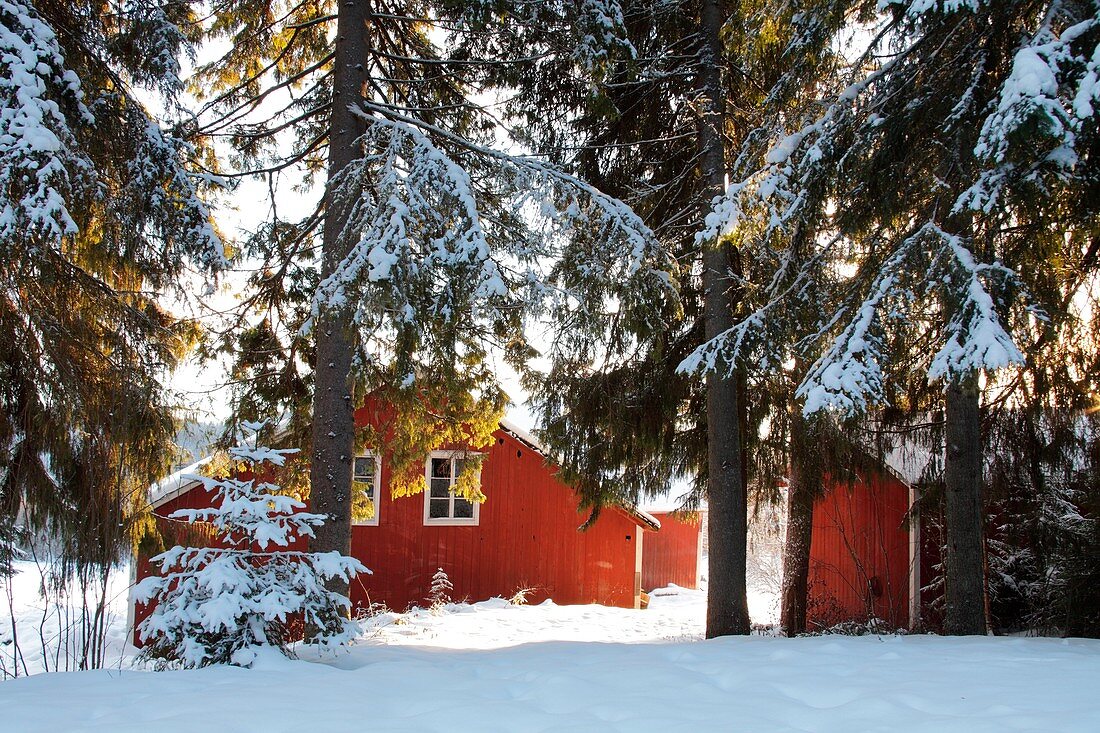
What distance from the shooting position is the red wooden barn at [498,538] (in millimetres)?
14742

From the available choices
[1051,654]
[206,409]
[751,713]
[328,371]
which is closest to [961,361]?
[1051,654]

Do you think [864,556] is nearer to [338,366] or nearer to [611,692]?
[338,366]

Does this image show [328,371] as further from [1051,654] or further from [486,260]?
[1051,654]

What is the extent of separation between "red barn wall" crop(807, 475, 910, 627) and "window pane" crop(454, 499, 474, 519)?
6.77 metres

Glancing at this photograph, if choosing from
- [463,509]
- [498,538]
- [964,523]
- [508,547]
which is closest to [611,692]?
[964,523]

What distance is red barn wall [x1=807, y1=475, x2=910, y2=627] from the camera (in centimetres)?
1284

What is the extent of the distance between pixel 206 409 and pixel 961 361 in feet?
21.0

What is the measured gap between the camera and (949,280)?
5.29 metres

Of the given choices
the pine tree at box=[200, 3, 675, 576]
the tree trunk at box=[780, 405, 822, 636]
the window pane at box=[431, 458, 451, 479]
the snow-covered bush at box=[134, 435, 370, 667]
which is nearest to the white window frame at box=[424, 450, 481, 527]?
the window pane at box=[431, 458, 451, 479]

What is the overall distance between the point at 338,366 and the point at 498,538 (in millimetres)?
9628

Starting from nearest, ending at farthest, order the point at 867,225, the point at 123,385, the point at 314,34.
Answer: the point at 123,385, the point at 867,225, the point at 314,34

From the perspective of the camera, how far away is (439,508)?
50.9 feet

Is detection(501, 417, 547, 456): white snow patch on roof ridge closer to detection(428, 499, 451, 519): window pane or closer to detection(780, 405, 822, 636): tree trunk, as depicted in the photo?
detection(428, 499, 451, 519): window pane

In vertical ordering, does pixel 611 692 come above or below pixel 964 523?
below
